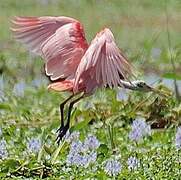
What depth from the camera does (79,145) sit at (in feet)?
14.5

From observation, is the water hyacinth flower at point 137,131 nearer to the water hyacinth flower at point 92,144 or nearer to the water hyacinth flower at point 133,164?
the water hyacinth flower at point 92,144

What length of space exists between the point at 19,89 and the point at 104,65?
2.42m

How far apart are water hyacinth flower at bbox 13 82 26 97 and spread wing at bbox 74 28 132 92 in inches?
81.4

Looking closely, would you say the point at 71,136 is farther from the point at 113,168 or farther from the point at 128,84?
the point at 113,168

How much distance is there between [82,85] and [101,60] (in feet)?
0.53

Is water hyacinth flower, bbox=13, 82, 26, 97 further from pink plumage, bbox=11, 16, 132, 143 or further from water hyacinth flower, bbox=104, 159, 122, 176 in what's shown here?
water hyacinth flower, bbox=104, 159, 122, 176

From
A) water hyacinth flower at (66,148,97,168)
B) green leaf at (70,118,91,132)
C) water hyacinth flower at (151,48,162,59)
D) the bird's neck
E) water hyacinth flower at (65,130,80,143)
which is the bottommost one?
water hyacinth flower at (151,48,162,59)

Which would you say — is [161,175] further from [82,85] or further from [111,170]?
[82,85]

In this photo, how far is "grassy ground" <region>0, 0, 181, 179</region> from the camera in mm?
4258

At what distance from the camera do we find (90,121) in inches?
213

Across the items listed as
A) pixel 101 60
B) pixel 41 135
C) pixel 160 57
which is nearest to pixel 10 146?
pixel 41 135

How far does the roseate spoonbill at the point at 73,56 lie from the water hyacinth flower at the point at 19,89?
172cm

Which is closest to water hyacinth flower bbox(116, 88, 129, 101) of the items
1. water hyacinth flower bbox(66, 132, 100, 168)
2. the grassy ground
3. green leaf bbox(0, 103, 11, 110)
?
the grassy ground

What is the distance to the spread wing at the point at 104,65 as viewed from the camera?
416 cm
